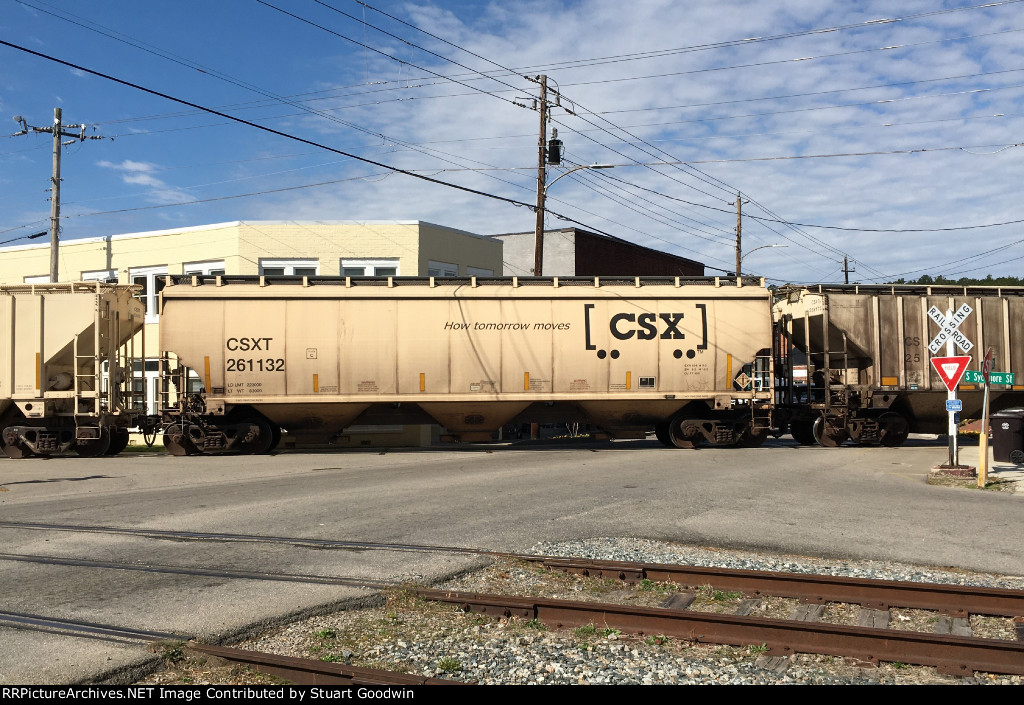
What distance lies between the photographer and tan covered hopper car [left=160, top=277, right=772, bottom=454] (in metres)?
19.5

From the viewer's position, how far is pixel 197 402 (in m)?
19.5

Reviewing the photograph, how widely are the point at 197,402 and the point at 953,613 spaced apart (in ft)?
56.8

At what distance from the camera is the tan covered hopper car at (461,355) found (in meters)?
19.5

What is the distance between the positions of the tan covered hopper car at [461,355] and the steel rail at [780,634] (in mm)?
13416

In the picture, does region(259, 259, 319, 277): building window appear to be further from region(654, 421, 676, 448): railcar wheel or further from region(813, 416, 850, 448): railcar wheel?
region(813, 416, 850, 448): railcar wheel

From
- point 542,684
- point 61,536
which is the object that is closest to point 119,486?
point 61,536

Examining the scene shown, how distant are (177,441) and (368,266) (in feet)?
34.2

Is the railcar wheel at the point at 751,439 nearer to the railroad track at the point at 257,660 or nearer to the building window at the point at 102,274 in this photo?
the railroad track at the point at 257,660

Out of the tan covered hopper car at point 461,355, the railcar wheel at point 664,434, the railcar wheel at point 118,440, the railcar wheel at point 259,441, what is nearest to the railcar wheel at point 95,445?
the railcar wheel at point 118,440

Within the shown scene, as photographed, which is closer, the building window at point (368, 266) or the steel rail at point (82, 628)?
the steel rail at point (82, 628)

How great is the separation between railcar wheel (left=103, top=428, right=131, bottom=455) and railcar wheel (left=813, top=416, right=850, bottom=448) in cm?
1801

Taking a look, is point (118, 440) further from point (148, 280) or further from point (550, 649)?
point (550, 649)

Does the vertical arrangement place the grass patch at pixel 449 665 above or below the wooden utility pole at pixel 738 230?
below
